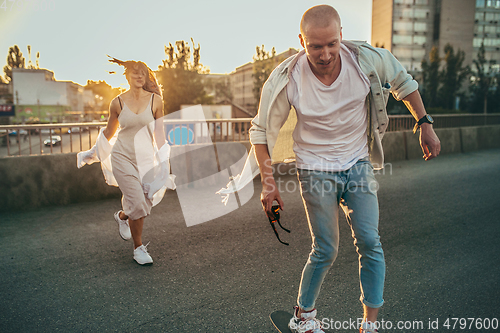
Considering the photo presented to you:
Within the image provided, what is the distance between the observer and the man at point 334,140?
2.40 m

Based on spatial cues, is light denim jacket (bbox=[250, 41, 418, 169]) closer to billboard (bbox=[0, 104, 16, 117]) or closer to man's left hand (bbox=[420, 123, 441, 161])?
man's left hand (bbox=[420, 123, 441, 161])

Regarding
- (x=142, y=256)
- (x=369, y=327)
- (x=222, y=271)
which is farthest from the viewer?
(x=142, y=256)

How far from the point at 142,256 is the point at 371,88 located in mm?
2916

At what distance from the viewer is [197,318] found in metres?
2.92

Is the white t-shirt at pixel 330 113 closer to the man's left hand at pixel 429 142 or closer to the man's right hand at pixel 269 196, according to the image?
the man's right hand at pixel 269 196

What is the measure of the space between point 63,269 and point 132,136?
1584 mm

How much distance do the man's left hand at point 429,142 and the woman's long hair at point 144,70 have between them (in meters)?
3.09

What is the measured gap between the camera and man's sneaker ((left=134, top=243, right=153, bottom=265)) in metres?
4.04

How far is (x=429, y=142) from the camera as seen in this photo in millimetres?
2562

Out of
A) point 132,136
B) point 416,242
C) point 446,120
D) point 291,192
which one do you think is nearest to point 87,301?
point 132,136

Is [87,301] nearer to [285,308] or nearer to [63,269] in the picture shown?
[63,269]

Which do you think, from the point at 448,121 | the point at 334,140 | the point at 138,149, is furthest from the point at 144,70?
the point at 448,121

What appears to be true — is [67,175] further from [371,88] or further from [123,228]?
[371,88]

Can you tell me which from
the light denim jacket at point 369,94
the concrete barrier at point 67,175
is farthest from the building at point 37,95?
the light denim jacket at point 369,94
